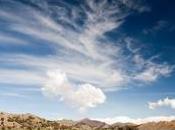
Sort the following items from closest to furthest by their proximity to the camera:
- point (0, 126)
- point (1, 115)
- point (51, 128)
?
point (0, 126), point (51, 128), point (1, 115)

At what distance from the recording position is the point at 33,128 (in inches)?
6339

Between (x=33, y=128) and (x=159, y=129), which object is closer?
(x=33, y=128)

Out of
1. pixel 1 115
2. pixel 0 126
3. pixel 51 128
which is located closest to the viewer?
pixel 0 126

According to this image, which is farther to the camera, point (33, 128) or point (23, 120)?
point (23, 120)

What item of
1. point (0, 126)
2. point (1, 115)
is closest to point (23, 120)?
A: point (1, 115)

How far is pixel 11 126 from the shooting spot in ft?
519

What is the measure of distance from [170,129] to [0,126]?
4149 inches

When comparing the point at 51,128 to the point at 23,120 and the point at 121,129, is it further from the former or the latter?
the point at 121,129

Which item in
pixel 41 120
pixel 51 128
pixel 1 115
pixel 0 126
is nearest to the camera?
pixel 0 126

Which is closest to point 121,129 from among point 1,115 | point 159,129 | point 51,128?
point 159,129

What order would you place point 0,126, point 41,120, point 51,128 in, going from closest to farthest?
1. point 0,126
2. point 51,128
3. point 41,120

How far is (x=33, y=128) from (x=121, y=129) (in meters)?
56.9

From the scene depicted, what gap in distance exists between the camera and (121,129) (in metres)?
190

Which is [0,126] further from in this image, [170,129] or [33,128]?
[170,129]
